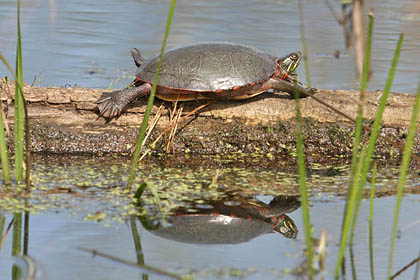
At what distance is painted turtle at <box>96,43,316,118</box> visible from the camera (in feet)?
12.2

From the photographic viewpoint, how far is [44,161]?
363cm

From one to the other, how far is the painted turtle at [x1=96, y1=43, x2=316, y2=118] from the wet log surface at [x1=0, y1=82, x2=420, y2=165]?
91 millimetres

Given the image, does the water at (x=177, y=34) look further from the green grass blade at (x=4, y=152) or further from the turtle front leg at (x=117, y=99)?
the green grass blade at (x=4, y=152)

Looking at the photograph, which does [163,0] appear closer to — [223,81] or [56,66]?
[56,66]

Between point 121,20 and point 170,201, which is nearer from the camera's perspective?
point 170,201

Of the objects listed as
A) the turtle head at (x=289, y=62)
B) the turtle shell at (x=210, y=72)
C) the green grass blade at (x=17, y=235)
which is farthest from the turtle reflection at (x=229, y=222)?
the turtle head at (x=289, y=62)

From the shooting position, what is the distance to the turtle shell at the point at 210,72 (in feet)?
12.2

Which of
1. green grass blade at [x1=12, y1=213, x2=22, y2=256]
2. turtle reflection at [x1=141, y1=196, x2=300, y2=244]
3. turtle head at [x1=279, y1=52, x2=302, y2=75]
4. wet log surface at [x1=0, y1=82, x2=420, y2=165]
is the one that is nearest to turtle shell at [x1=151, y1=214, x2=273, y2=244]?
Answer: turtle reflection at [x1=141, y1=196, x2=300, y2=244]

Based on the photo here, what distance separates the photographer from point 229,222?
9.42 feet

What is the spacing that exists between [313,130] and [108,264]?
1.91 m

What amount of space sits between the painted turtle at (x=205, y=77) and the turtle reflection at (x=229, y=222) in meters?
0.86

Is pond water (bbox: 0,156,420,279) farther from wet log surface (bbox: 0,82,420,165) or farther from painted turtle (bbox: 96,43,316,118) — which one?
painted turtle (bbox: 96,43,316,118)

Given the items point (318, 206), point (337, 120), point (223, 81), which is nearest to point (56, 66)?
point (223, 81)

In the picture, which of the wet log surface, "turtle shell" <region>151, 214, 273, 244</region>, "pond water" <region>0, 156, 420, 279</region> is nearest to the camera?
"pond water" <region>0, 156, 420, 279</region>
